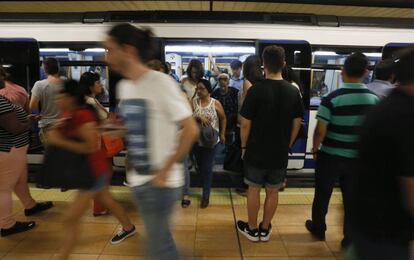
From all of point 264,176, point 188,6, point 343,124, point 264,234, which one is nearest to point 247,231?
point 264,234

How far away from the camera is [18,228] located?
3184 mm

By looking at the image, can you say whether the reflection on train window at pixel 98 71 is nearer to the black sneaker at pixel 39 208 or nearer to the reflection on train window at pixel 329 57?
the black sneaker at pixel 39 208

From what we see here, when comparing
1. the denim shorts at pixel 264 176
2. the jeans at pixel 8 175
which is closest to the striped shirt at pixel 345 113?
the denim shorts at pixel 264 176

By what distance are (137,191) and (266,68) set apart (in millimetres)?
1627

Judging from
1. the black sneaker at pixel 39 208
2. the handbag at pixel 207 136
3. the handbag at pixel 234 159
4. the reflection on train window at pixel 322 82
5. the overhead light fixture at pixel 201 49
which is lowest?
the black sneaker at pixel 39 208

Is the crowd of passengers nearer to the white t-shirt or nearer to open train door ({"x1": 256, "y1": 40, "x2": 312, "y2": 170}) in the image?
the white t-shirt

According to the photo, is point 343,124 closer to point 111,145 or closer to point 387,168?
point 387,168

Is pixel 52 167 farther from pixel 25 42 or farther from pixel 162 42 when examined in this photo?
pixel 25 42

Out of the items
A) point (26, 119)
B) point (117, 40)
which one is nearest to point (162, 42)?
point (26, 119)

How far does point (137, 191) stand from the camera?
165 cm

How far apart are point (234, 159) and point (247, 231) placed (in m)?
1.24

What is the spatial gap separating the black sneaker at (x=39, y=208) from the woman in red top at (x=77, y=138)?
1469 mm

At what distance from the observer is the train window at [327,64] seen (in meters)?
4.62

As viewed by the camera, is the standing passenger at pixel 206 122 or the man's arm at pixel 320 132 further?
the standing passenger at pixel 206 122
